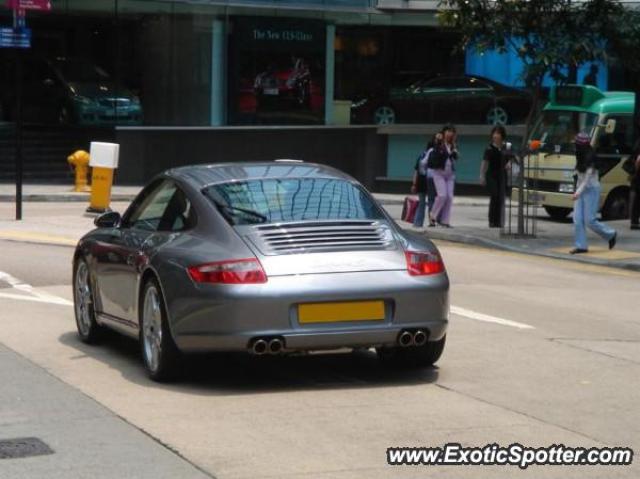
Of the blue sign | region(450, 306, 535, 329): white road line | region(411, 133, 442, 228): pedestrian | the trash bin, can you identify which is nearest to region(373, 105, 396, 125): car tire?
the trash bin

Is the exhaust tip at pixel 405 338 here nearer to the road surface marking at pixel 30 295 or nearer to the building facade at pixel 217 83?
the road surface marking at pixel 30 295

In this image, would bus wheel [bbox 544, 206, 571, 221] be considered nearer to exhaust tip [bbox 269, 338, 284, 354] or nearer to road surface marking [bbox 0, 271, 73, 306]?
road surface marking [bbox 0, 271, 73, 306]

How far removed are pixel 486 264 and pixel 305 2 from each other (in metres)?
20.0

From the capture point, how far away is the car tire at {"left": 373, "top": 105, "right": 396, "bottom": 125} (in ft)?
128

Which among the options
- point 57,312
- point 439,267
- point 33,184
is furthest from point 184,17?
point 439,267

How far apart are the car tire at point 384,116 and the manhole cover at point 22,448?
31.9m

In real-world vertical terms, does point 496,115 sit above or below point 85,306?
above

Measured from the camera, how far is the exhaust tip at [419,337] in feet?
29.1

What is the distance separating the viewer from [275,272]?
8.54 m

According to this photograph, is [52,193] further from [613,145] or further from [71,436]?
[71,436]

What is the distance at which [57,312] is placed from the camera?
12625 mm

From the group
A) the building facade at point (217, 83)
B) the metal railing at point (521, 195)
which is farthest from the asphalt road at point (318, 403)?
the building facade at point (217, 83)

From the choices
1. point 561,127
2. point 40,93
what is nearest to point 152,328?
point 561,127

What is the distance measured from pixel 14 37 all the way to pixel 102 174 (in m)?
2.99
